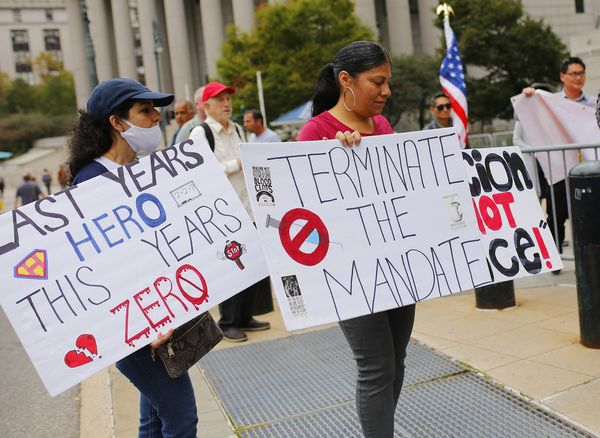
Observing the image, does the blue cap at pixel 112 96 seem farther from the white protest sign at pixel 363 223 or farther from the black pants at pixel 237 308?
the black pants at pixel 237 308

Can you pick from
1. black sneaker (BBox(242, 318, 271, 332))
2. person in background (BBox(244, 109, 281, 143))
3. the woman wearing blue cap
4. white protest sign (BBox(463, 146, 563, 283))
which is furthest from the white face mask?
person in background (BBox(244, 109, 281, 143))

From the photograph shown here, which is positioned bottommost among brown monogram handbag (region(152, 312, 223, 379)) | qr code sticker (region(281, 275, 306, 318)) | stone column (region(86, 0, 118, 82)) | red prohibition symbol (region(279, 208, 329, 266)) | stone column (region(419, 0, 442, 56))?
brown monogram handbag (region(152, 312, 223, 379))

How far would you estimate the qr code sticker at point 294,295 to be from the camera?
8.64 feet

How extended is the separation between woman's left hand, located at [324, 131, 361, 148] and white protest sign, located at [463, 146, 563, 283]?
75 cm

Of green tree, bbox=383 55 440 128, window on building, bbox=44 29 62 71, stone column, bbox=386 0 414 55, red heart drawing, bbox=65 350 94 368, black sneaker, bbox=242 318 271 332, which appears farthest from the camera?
window on building, bbox=44 29 62 71

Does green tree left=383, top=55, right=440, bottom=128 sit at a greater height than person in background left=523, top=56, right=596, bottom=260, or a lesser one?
greater

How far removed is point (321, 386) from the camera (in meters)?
4.57

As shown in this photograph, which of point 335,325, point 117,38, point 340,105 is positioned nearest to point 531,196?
point 340,105

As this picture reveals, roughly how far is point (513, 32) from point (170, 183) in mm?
35364

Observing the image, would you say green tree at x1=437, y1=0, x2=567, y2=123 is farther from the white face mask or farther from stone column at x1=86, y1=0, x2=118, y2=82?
stone column at x1=86, y1=0, x2=118, y2=82

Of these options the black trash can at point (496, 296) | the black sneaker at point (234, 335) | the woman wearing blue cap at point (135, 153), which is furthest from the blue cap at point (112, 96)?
the black trash can at point (496, 296)

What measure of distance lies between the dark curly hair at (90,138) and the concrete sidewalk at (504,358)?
199 cm

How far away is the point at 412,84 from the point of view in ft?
125

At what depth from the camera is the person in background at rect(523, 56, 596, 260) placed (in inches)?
261
